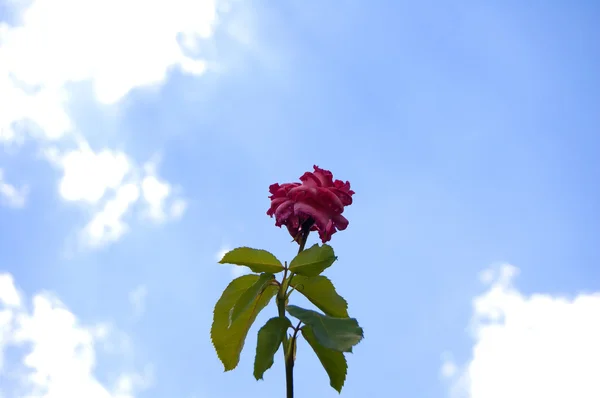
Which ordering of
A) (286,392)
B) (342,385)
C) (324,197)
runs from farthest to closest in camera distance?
1. (324,197)
2. (342,385)
3. (286,392)

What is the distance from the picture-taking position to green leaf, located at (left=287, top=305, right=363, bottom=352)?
1869 millimetres

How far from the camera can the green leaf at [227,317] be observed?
2.20 metres

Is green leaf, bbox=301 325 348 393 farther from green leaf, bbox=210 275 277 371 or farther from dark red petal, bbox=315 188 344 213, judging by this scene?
dark red petal, bbox=315 188 344 213

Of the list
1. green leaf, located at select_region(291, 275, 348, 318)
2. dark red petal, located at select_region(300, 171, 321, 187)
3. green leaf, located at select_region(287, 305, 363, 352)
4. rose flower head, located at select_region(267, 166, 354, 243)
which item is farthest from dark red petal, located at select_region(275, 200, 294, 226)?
green leaf, located at select_region(287, 305, 363, 352)

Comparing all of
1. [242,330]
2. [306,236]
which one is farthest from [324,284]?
[242,330]

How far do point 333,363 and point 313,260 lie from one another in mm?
366

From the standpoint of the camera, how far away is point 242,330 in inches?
88.3

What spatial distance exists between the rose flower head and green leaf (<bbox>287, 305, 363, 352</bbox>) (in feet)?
1.11

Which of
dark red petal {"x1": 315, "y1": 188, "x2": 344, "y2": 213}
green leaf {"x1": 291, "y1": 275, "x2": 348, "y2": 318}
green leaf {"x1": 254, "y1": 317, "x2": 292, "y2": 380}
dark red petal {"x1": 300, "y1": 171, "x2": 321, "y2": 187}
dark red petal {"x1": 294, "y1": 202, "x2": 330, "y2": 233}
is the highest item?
dark red petal {"x1": 300, "y1": 171, "x2": 321, "y2": 187}

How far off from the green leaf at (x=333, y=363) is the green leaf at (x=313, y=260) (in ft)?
0.74

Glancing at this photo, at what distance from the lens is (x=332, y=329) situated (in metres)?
1.94

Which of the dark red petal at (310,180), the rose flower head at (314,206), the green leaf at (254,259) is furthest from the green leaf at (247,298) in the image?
the dark red petal at (310,180)

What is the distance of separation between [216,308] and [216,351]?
0.51ft

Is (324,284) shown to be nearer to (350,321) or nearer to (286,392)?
(350,321)
